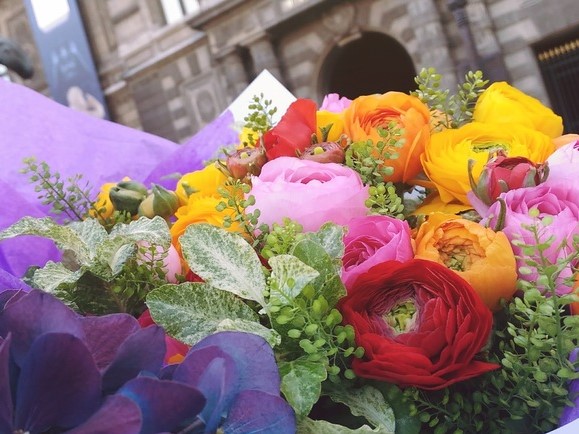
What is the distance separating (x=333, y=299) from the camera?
0.60 m

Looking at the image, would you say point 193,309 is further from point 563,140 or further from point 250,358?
point 563,140

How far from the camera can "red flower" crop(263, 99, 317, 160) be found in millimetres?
873

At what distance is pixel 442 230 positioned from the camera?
0.67m

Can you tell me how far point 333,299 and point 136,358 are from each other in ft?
0.69

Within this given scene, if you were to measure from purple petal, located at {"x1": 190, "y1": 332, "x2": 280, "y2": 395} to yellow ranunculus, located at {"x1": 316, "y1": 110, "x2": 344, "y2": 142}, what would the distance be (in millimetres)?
480

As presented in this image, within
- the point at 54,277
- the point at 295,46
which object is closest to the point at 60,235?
the point at 54,277

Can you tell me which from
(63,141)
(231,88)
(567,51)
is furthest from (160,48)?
(63,141)

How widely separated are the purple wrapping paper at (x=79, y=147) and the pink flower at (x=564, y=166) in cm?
63

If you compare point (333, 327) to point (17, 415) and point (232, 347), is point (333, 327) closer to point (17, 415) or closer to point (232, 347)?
point (232, 347)

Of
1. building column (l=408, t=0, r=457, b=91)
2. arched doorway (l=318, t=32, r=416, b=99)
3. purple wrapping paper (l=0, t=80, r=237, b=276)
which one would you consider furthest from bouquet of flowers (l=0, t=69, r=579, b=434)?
arched doorway (l=318, t=32, r=416, b=99)

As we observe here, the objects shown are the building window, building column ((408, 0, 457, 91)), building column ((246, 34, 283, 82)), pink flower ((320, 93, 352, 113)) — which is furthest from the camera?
the building window

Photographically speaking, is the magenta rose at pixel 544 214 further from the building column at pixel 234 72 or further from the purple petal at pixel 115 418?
A: the building column at pixel 234 72

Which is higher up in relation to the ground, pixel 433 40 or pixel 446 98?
pixel 446 98

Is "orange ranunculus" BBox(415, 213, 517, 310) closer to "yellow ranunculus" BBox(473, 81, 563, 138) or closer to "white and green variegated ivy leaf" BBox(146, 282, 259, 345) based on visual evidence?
"white and green variegated ivy leaf" BBox(146, 282, 259, 345)
